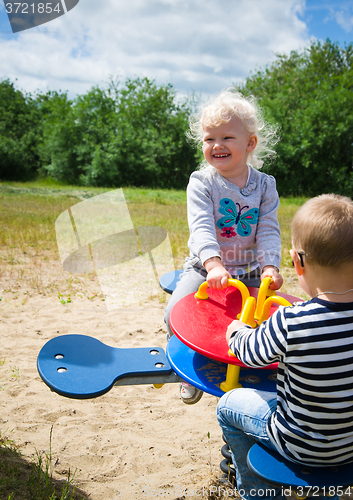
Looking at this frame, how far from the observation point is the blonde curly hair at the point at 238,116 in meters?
2.24

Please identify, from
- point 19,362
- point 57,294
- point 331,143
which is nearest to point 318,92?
point 331,143

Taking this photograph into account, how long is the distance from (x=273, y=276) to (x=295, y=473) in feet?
3.42

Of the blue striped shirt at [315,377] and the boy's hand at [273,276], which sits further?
the boy's hand at [273,276]

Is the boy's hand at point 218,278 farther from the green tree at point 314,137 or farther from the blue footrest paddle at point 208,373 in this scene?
the green tree at point 314,137

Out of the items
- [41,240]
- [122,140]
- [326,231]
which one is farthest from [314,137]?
[326,231]

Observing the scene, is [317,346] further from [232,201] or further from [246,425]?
[232,201]

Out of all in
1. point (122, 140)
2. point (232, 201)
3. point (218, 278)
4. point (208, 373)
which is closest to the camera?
point (208, 373)

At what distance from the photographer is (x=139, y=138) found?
883 inches

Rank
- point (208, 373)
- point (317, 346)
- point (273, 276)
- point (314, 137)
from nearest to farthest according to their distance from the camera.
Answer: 1. point (317, 346)
2. point (208, 373)
3. point (273, 276)
4. point (314, 137)

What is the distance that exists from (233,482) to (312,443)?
0.94 metres

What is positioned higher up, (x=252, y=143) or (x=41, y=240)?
(x=252, y=143)

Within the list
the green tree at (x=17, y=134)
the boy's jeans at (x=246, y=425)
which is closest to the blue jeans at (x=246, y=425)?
the boy's jeans at (x=246, y=425)

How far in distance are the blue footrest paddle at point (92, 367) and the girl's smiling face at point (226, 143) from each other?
1131 mm

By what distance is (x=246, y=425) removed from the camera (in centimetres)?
143
